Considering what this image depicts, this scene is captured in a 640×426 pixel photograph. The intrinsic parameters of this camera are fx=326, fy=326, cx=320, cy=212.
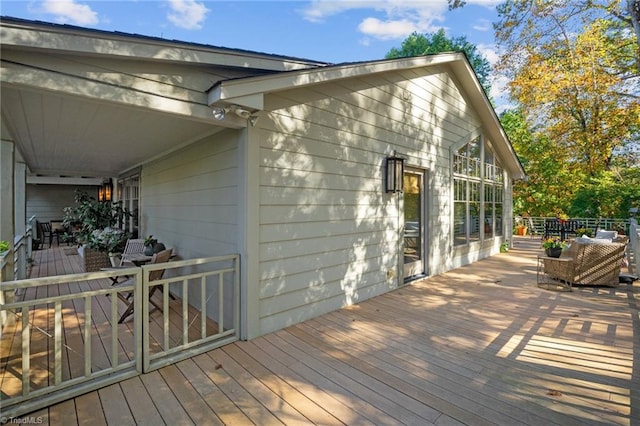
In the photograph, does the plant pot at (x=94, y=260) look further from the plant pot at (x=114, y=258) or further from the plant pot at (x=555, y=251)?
the plant pot at (x=555, y=251)

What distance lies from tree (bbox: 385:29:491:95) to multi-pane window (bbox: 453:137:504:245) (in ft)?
43.8

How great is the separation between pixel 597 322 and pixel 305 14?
8.54 meters

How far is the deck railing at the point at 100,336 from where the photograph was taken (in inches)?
89.8

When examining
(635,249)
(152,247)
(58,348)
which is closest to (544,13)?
(635,249)

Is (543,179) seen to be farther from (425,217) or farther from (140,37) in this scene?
(140,37)

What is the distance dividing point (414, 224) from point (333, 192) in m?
2.44

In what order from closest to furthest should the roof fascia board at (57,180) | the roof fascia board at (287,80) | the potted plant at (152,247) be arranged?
the roof fascia board at (287,80) → the potted plant at (152,247) → the roof fascia board at (57,180)

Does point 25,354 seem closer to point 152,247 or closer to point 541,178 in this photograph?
point 152,247

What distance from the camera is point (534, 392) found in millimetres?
2473

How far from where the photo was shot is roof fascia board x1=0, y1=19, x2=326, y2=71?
2.02m

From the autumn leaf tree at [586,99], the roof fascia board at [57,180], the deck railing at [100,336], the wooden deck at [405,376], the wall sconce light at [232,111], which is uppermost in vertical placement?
the autumn leaf tree at [586,99]

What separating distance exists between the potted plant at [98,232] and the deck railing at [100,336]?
8.74 feet

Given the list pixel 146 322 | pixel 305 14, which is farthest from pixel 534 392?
pixel 305 14

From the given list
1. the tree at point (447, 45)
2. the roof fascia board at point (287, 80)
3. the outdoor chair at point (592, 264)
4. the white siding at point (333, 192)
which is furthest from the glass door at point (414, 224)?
the tree at point (447, 45)
